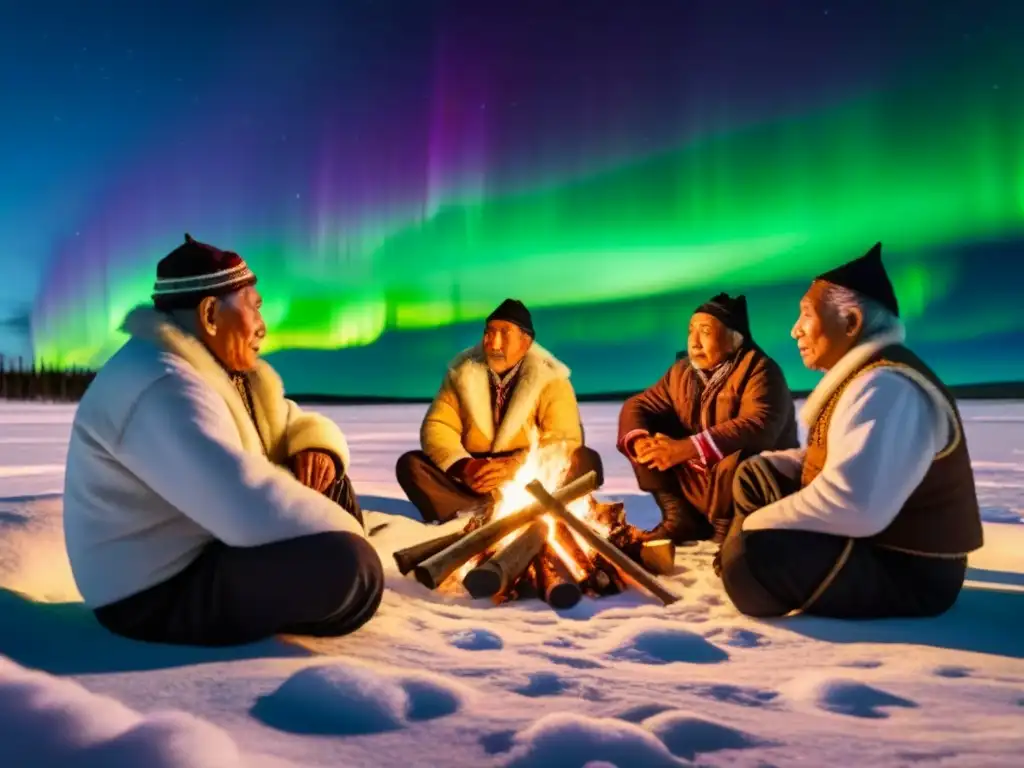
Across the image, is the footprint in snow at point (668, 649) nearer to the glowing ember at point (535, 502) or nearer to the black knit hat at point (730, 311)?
the glowing ember at point (535, 502)

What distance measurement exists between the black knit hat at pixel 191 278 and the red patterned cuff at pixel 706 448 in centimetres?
313

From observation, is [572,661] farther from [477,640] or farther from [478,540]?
[478,540]

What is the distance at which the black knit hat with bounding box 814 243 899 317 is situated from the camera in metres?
3.73

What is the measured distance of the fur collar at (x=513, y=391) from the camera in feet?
21.1

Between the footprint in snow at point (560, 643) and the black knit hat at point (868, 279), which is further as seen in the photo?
the black knit hat at point (868, 279)

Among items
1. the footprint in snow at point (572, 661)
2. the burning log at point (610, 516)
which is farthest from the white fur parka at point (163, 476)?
the burning log at point (610, 516)

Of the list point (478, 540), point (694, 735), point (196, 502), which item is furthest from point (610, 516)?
point (196, 502)

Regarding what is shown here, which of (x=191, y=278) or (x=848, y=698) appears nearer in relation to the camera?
(x=848, y=698)

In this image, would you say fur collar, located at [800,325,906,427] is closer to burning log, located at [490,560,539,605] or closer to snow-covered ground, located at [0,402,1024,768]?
snow-covered ground, located at [0,402,1024,768]

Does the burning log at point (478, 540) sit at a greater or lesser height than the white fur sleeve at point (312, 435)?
lesser

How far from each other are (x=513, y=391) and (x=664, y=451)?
4.75 ft

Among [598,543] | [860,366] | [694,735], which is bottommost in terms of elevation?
[694,735]

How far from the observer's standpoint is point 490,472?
6.34 metres

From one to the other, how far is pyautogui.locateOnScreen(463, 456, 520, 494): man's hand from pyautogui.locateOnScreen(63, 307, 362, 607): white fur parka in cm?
308
